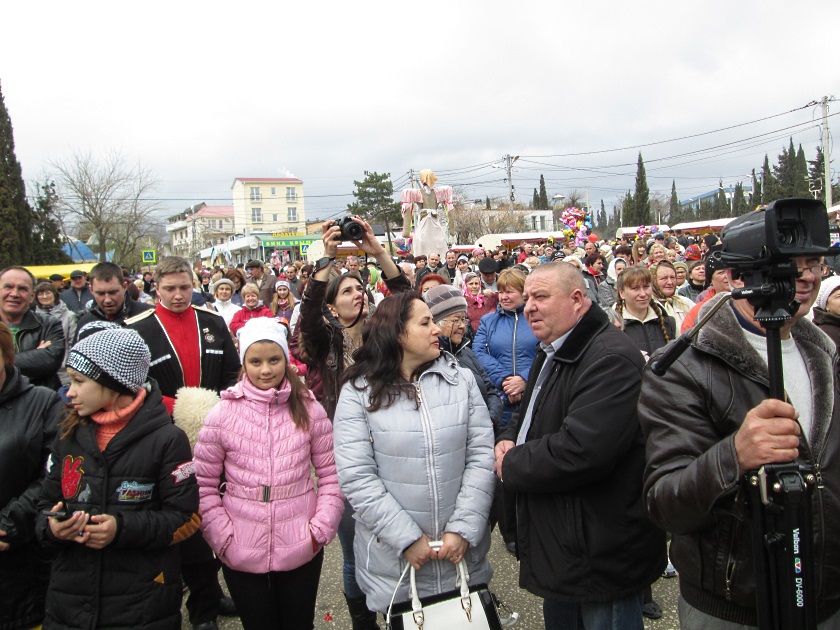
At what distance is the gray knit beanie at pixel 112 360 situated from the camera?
2277 mm

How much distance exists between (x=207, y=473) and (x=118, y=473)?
443 mm

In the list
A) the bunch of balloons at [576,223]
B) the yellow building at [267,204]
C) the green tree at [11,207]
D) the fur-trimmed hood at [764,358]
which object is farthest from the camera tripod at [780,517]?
the yellow building at [267,204]

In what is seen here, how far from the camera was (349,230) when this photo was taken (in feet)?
10.6

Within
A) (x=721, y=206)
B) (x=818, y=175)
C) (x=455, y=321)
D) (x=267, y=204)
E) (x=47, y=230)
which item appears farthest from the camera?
A: (x=267, y=204)

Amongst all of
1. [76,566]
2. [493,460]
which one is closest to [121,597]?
[76,566]

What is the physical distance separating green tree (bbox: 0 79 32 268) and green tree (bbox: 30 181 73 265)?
1.92 m

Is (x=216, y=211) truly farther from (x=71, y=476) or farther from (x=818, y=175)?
(x=71, y=476)

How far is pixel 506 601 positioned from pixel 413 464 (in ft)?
5.57

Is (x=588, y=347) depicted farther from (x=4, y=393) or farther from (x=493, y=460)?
(x=4, y=393)

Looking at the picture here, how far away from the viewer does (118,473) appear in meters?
2.24

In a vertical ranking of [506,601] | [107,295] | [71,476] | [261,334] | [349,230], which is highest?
[349,230]

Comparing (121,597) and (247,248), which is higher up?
(247,248)

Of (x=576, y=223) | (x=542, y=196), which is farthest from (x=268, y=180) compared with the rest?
(x=576, y=223)

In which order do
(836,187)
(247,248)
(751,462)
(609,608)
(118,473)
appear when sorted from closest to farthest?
(751,462)
(609,608)
(118,473)
(836,187)
(247,248)
